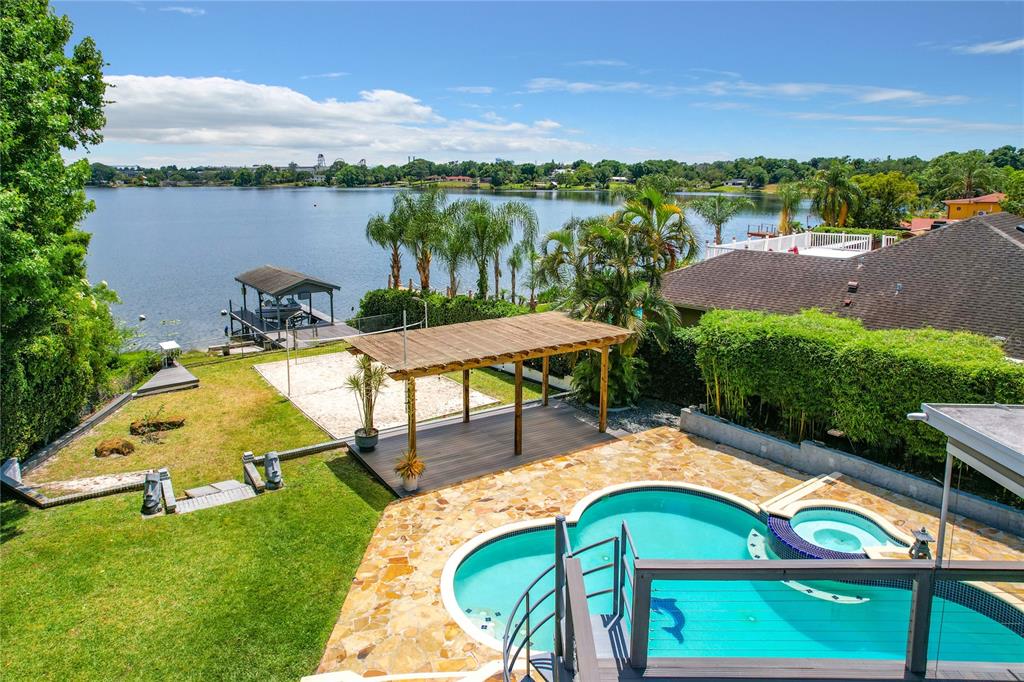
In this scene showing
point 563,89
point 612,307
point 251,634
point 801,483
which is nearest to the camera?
point 251,634

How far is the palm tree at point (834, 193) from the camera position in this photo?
39719mm

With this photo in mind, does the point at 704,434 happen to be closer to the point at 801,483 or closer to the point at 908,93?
the point at 801,483

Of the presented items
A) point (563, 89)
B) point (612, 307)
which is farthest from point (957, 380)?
point (563, 89)

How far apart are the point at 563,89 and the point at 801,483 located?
Result: 53592 millimetres

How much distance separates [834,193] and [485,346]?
118 feet

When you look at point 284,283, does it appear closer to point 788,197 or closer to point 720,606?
point 720,606

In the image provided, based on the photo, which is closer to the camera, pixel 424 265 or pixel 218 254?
pixel 424 265

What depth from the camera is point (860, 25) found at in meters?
23.5

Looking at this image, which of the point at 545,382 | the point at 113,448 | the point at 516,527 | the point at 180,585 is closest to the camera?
the point at 180,585

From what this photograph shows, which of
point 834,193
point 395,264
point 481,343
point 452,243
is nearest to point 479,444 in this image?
point 481,343

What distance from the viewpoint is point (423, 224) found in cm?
2728

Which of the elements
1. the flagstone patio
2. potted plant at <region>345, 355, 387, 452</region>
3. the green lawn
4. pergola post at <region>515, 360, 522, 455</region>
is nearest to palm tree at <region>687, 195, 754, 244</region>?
the flagstone patio

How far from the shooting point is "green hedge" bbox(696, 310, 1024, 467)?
10.8m

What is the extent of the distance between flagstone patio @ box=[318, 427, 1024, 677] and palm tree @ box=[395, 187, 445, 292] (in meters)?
15.4
